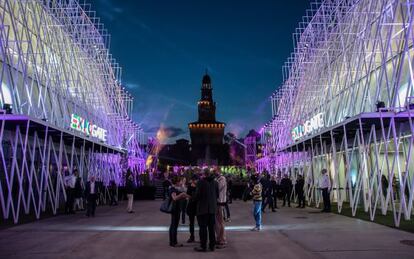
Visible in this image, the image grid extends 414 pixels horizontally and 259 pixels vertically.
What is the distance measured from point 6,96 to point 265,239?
15.8 m

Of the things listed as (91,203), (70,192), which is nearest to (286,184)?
(91,203)

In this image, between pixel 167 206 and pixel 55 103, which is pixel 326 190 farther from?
pixel 55 103

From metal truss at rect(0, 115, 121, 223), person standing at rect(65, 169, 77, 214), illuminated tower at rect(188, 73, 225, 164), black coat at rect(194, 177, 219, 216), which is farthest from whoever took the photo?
illuminated tower at rect(188, 73, 225, 164)

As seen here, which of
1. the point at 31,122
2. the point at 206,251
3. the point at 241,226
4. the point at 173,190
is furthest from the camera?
the point at 31,122

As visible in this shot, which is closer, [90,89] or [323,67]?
[323,67]

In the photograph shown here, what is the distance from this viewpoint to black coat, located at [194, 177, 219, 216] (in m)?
9.52

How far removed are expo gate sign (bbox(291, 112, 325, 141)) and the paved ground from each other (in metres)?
10.6

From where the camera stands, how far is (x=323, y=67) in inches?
1065

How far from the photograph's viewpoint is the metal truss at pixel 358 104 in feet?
52.6

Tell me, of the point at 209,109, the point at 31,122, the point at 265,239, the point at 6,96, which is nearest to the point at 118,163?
the point at 6,96

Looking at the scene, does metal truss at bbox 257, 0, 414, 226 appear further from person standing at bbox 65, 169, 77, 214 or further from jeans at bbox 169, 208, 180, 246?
person standing at bbox 65, 169, 77, 214

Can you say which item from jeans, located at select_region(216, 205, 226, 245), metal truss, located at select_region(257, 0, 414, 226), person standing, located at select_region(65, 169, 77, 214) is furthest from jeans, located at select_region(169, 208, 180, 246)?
person standing, located at select_region(65, 169, 77, 214)

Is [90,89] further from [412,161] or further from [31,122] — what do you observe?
[412,161]

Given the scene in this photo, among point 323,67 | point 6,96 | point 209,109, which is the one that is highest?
point 209,109
